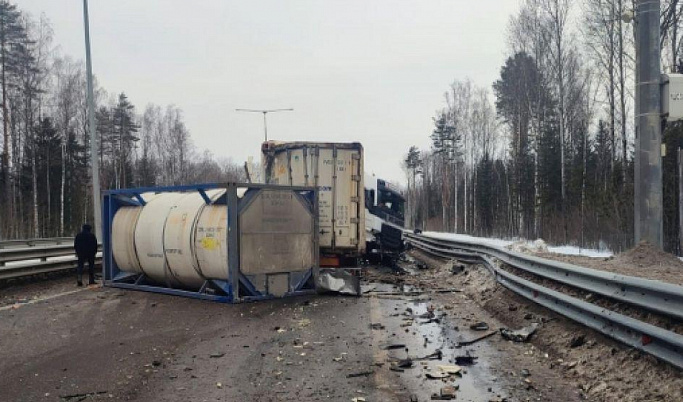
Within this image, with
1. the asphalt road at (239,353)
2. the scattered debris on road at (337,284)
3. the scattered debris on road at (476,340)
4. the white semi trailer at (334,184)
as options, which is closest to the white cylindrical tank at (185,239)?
the asphalt road at (239,353)

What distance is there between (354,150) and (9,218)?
99.8 feet

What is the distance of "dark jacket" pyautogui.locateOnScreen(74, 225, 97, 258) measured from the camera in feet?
41.8

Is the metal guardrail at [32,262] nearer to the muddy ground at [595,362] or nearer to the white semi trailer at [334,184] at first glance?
the white semi trailer at [334,184]

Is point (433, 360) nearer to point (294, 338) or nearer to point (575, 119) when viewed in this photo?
point (294, 338)

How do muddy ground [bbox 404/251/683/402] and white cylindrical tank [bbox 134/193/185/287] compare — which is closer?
muddy ground [bbox 404/251/683/402]

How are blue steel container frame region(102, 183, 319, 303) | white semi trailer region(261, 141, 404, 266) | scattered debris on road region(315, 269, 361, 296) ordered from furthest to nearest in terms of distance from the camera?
white semi trailer region(261, 141, 404, 266) < scattered debris on road region(315, 269, 361, 296) < blue steel container frame region(102, 183, 319, 303)

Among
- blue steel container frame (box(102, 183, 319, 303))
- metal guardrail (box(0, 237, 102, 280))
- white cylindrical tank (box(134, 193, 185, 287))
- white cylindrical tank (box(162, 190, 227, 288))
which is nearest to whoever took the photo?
blue steel container frame (box(102, 183, 319, 303))

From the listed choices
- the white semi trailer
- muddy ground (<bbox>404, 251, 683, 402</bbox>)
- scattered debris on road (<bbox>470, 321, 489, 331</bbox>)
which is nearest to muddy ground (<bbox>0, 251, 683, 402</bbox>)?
muddy ground (<bbox>404, 251, 683, 402</bbox>)

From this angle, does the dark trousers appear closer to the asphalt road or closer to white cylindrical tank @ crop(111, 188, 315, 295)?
white cylindrical tank @ crop(111, 188, 315, 295)

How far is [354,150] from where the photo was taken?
14.3m

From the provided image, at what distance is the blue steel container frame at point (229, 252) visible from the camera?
10086 millimetres

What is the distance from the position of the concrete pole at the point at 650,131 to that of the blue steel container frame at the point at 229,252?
6392mm

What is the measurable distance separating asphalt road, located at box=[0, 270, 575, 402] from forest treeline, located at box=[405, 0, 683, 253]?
7037mm

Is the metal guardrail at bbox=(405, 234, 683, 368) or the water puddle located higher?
the metal guardrail at bbox=(405, 234, 683, 368)
